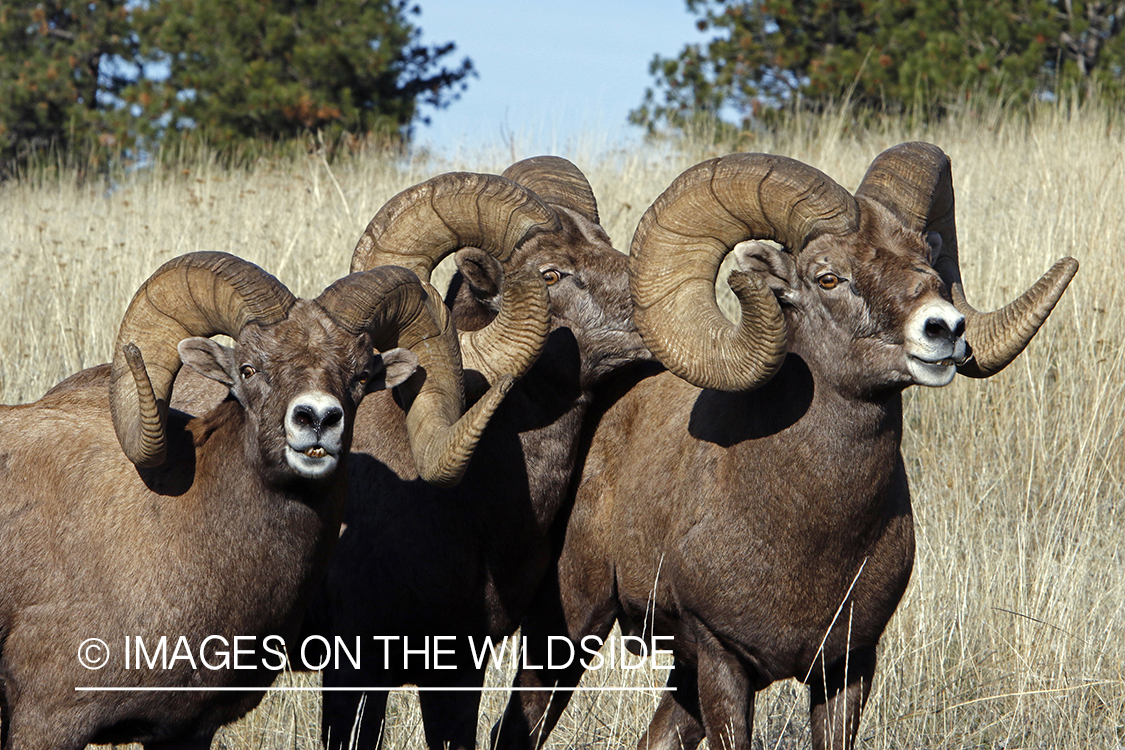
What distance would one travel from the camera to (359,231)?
12414mm

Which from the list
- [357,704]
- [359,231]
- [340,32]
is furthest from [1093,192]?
[340,32]

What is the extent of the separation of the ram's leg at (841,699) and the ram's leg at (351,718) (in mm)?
2003

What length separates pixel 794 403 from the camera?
16.7 ft

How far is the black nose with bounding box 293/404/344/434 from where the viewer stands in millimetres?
4191

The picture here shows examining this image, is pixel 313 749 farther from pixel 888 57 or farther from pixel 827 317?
pixel 888 57

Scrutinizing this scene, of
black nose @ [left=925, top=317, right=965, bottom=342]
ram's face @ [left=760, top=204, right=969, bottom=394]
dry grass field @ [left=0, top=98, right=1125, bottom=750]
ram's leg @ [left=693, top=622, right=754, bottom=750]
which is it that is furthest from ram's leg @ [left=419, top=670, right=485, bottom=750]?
→ black nose @ [left=925, top=317, right=965, bottom=342]

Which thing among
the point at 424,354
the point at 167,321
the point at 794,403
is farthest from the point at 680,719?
the point at 167,321

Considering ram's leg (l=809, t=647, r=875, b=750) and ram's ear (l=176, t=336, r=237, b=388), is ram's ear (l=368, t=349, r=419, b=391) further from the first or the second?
ram's leg (l=809, t=647, r=875, b=750)

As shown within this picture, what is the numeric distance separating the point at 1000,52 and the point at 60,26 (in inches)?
722

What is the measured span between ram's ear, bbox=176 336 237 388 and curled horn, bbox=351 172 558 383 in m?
1.08

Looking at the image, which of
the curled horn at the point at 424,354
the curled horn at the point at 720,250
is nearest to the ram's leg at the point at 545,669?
the curled horn at the point at 424,354

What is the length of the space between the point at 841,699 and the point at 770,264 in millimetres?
1943

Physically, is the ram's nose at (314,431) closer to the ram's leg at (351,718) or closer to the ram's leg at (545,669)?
the ram's leg at (351,718)

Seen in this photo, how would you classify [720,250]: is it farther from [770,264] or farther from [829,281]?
[829,281]
